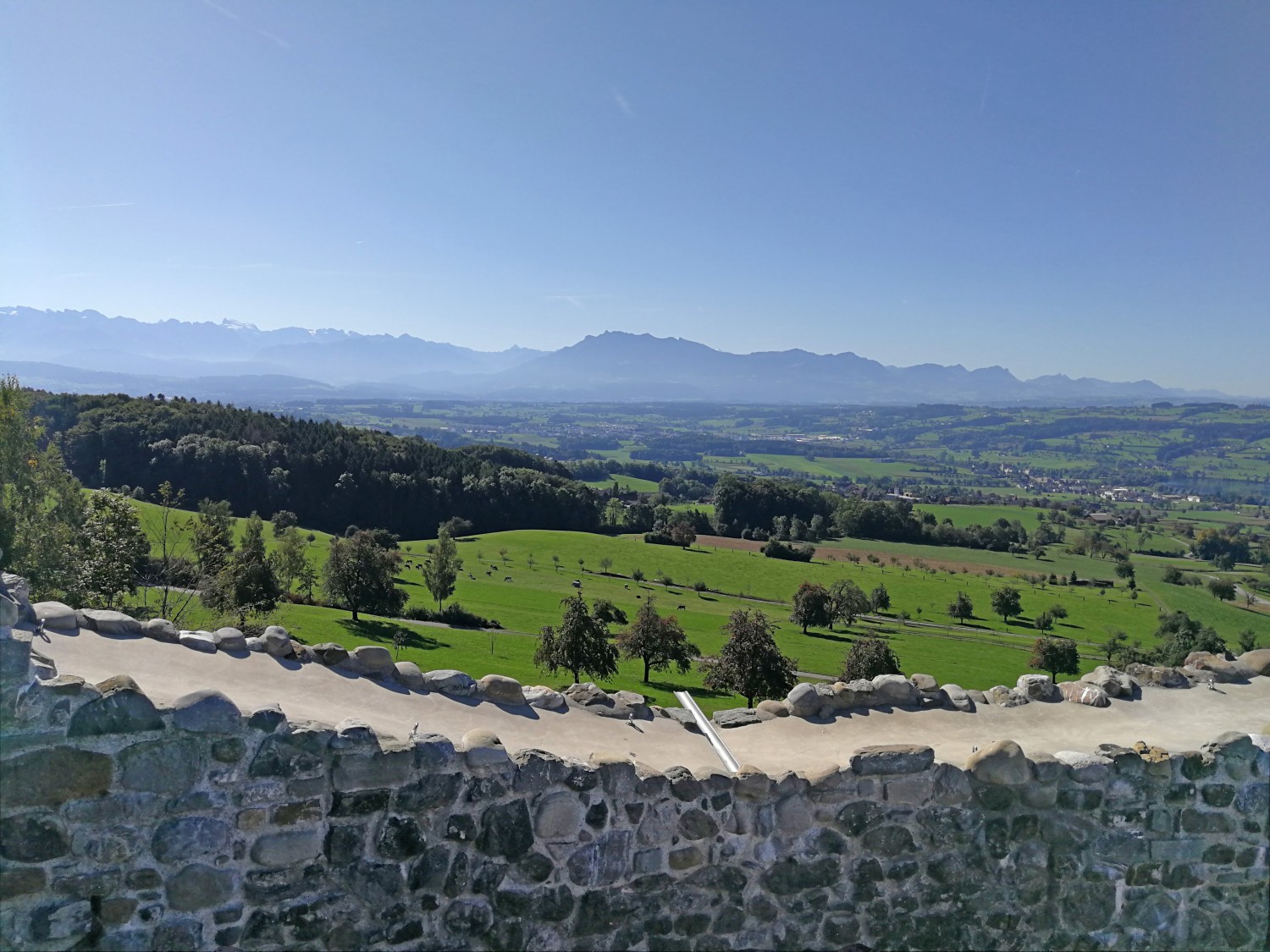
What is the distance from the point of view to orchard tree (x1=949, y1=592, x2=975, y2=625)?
82.5 m

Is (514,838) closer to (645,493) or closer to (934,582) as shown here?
(934,582)

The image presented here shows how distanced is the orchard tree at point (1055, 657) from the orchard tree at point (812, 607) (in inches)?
668

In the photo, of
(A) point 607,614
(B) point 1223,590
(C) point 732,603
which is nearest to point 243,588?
(A) point 607,614

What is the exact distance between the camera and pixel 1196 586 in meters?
104

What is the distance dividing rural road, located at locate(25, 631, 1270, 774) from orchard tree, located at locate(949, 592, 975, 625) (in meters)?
81.2

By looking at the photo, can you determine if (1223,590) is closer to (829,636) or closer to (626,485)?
(829,636)

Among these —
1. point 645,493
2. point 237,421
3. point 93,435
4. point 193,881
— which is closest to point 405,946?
point 193,881

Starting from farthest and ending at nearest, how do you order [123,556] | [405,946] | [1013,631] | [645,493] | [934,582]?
[645,493], [934,582], [1013,631], [123,556], [405,946]

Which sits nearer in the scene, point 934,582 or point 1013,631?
point 1013,631

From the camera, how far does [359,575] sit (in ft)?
166

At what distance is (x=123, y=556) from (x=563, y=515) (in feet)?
333

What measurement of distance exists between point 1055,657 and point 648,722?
60.3 meters

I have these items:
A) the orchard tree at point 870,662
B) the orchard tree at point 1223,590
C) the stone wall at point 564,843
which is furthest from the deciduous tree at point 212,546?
the orchard tree at point 1223,590

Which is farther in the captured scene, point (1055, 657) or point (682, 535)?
point (682, 535)
